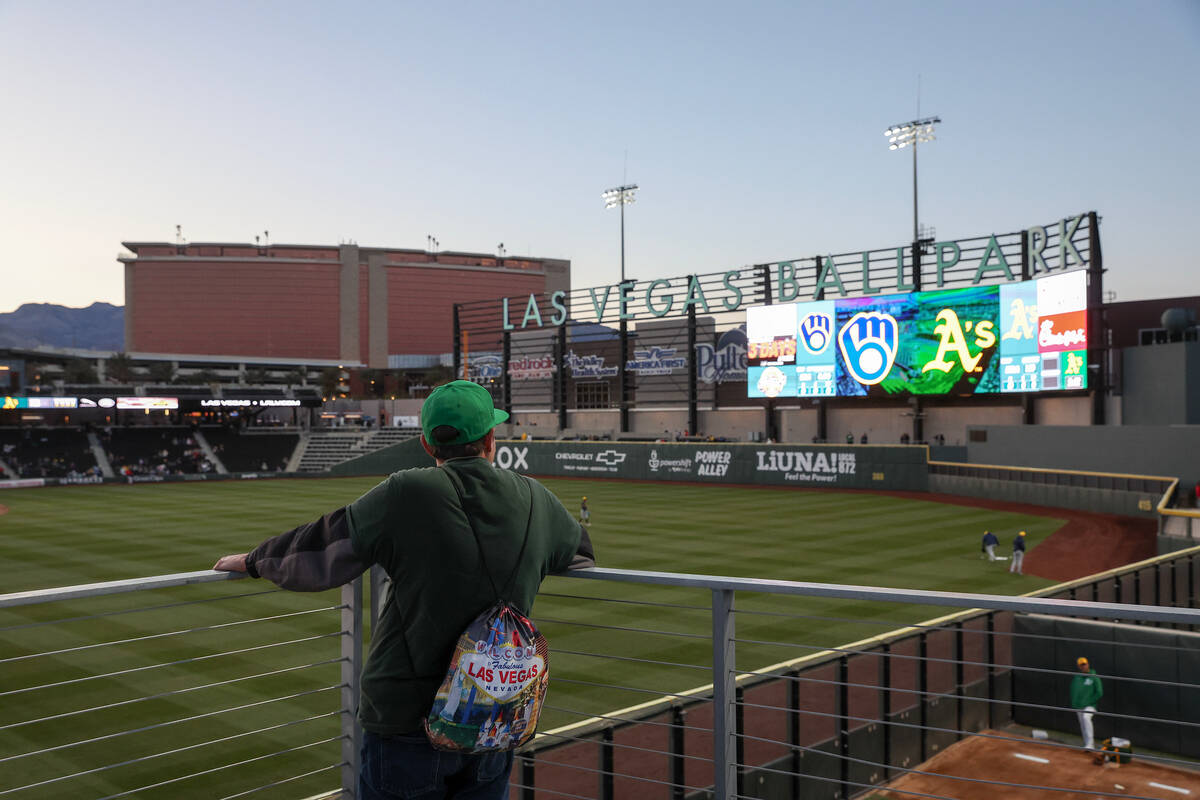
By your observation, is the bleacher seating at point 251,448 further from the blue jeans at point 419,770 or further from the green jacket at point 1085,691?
the blue jeans at point 419,770

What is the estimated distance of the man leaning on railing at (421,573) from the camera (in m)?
3.04

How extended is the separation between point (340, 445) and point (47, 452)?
21.4 meters

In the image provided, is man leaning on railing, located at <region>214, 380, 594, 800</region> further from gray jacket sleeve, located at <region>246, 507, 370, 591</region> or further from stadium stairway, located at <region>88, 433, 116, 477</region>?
stadium stairway, located at <region>88, 433, 116, 477</region>

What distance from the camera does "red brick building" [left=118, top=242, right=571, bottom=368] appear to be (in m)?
123

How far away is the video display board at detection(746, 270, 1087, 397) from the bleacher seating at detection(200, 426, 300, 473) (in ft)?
134

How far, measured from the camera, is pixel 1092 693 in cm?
1242

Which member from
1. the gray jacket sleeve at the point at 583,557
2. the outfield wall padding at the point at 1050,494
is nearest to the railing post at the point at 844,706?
the gray jacket sleeve at the point at 583,557

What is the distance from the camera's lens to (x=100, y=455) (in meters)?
69.4

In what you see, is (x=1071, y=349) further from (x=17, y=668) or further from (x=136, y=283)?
(x=136, y=283)

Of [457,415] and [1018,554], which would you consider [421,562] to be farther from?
[1018,554]

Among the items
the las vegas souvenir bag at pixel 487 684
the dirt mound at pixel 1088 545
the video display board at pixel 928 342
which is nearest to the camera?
the las vegas souvenir bag at pixel 487 684

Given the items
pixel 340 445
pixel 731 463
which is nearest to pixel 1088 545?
pixel 731 463

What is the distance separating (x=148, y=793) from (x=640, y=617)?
9.64 m

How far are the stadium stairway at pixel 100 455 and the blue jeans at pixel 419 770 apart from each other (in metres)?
70.2
